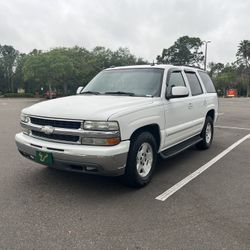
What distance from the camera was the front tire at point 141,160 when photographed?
4211 mm

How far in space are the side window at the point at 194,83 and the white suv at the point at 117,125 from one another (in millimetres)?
316

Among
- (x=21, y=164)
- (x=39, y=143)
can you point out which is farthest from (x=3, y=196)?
(x=21, y=164)

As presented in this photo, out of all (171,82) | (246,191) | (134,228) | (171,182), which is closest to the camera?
(134,228)

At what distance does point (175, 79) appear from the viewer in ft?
18.4

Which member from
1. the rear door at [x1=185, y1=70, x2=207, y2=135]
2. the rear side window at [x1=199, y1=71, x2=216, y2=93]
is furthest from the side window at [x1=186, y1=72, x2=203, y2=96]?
the rear side window at [x1=199, y1=71, x2=216, y2=93]

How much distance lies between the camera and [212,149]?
723 centimetres

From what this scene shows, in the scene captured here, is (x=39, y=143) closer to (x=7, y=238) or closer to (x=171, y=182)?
(x=7, y=238)

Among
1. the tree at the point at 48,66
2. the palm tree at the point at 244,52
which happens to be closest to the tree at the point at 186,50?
the palm tree at the point at 244,52

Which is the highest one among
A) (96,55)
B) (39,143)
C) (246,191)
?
(96,55)

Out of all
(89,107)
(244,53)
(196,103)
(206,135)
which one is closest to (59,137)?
(89,107)

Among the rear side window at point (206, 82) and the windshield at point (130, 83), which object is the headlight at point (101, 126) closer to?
the windshield at point (130, 83)

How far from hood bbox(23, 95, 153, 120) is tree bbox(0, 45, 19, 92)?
267ft

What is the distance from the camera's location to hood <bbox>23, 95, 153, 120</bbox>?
12.9 ft

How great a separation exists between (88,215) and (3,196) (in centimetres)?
137
